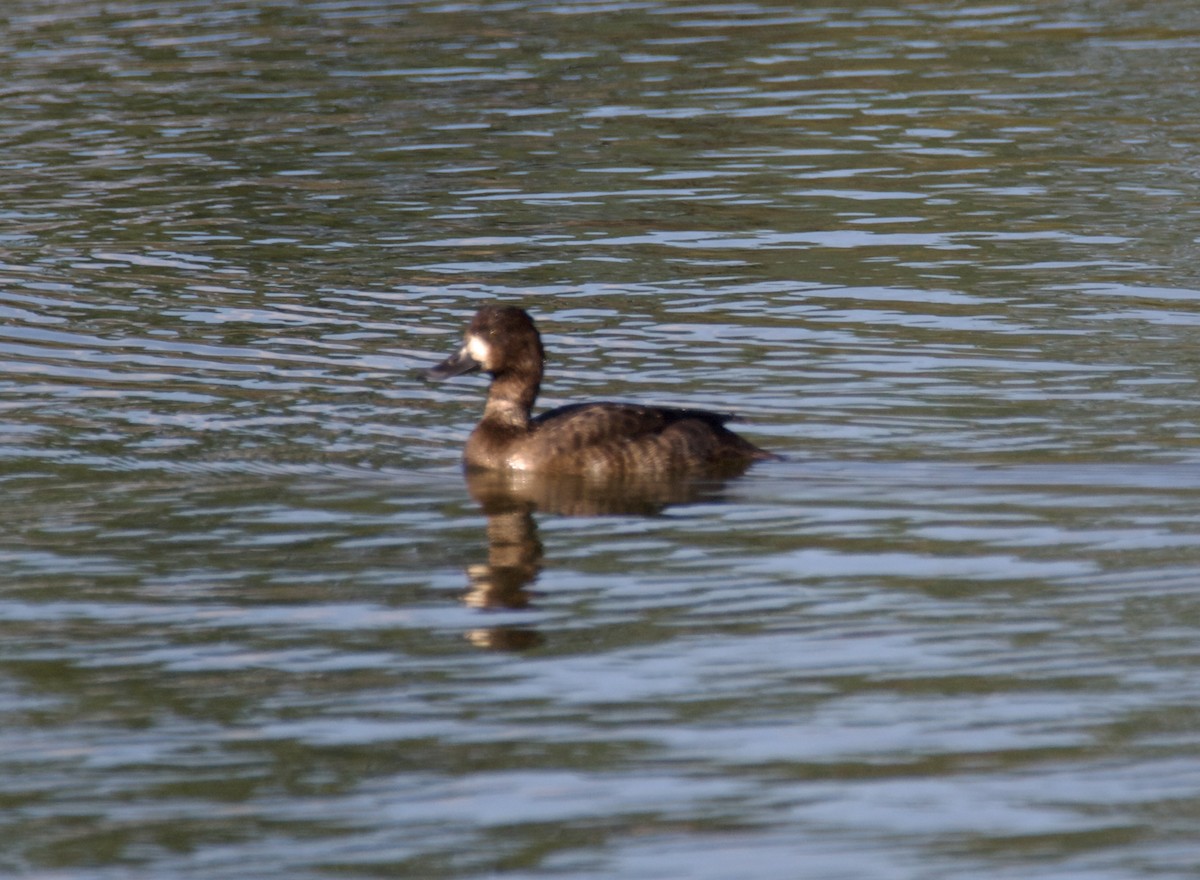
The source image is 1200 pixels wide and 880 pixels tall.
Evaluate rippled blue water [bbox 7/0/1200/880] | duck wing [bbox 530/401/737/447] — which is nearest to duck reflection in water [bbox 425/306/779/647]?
duck wing [bbox 530/401/737/447]

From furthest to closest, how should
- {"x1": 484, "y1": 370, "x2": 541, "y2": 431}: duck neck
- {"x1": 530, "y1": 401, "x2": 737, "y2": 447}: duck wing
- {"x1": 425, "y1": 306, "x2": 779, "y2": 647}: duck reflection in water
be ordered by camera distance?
{"x1": 484, "y1": 370, "x2": 541, "y2": 431}: duck neck
{"x1": 530, "y1": 401, "x2": 737, "y2": 447}: duck wing
{"x1": 425, "y1": 306, "x2": 779, "y2": 647}: duck reflection in water

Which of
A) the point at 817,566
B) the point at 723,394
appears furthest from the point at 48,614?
the point at 723,394

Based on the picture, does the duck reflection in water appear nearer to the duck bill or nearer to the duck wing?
the duck wing

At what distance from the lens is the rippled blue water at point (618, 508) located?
278 inches

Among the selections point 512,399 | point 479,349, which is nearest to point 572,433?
point 512,399

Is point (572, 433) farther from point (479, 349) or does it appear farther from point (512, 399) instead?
point (479, 349)

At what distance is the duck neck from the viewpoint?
11.6 meters

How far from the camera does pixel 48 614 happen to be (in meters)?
9.21

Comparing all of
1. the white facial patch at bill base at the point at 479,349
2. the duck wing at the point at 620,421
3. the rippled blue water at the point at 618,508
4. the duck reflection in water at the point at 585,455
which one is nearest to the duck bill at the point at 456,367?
the white facial patch at bill base at the point at 479,349

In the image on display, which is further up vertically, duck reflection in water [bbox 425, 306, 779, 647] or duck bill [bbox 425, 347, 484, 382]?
duck bill [bbox 425, 347, 484, 382]

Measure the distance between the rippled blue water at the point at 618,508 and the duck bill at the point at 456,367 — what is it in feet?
1.33

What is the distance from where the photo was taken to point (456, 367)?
12.0 metres

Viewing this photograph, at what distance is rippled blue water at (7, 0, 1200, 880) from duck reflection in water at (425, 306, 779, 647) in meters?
0.11

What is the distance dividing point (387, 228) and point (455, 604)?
31.4 ft
